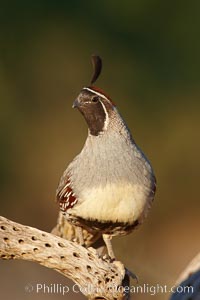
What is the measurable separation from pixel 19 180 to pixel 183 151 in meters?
1.61

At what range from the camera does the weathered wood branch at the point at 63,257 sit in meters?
3.94

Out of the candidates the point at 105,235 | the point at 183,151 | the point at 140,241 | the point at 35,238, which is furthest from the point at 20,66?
the point at 35,238

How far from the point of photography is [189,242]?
8.65m

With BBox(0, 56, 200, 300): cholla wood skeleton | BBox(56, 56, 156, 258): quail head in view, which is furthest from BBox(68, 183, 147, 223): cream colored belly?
BBox(0, 56, 200, 300): cholla wood skeleton

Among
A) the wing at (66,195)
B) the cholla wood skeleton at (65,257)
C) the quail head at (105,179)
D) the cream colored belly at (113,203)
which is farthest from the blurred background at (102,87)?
the cholla wood skeleton at (65,257)

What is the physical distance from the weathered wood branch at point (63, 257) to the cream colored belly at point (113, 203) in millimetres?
255

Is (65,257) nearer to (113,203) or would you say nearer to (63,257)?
(63,257)

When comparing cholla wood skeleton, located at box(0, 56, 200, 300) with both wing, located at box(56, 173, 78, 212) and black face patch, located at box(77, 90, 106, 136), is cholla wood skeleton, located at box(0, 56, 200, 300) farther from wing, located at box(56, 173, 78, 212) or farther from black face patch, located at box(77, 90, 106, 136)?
black face patch, located at box(77, 90, 106, 136)

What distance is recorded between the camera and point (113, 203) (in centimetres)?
429

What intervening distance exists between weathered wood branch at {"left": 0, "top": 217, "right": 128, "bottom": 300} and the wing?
1.35 feet

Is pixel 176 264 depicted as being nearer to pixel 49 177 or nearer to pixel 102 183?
pixel 49 177

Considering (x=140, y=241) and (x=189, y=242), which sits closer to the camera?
(x=140, y=241)

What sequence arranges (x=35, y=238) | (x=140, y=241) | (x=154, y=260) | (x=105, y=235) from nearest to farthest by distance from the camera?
(x=35, y=238), (x=105, y=235), (x=154, y=260), (x=140, y=241)

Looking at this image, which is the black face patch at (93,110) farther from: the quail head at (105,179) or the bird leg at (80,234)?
the bird leg at (80,234)
